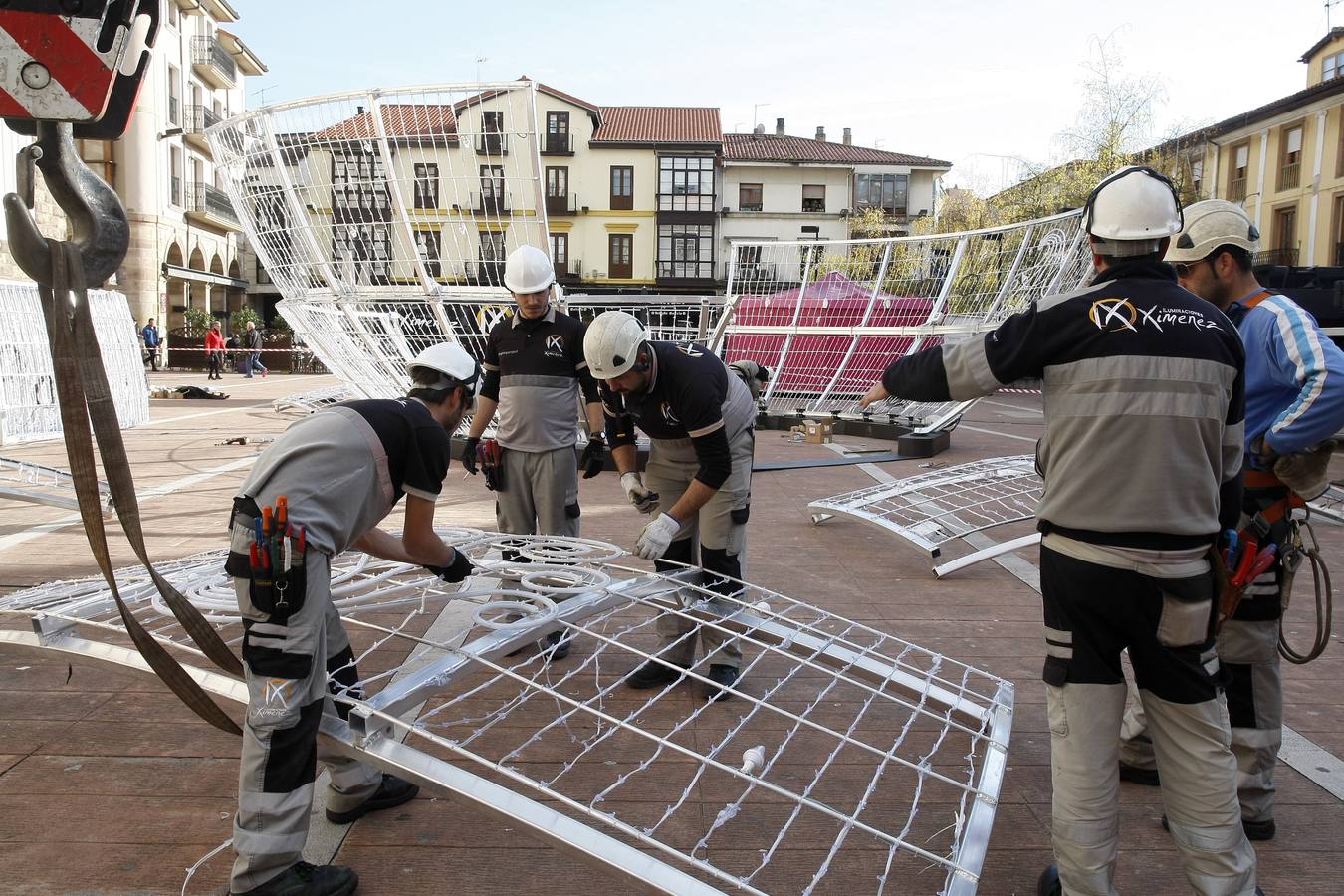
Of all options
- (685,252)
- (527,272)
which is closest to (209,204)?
(685,252)

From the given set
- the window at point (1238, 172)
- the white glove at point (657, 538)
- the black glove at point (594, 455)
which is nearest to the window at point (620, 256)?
the window at point (1238, 172)

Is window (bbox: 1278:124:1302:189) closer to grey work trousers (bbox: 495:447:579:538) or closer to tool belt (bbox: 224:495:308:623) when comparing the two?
grey work trousers (bbox: 495:447:579:538)

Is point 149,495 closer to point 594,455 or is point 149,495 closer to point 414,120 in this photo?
point 414,120

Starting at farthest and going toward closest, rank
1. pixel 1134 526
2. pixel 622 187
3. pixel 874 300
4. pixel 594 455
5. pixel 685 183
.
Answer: pixel 685 183
pixel 622 187
pixel 874 300
pixel 594 455
pixel 1134 526

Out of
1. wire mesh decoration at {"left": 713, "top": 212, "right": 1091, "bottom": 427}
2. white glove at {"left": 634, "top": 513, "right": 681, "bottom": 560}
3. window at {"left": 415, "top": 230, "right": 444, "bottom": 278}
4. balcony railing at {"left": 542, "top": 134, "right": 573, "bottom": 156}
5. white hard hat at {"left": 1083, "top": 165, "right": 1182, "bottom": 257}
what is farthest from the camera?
balcony railing at {"left": 542, "top": 134, "right": 573, "bottom": 156}

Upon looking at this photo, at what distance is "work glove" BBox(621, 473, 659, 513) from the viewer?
472 centimetres

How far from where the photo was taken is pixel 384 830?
10.7 ft

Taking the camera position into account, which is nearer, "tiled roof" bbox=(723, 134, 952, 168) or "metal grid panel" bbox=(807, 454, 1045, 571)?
"metal grid panel" bbox=(807, 454, 1045, 571)

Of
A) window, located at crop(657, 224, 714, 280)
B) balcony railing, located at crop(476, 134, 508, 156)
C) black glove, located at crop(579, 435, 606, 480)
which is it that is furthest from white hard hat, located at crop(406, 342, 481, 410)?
window, located at crop(657, 224, 714, 280)

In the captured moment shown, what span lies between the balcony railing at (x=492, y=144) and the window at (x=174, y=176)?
3828 centimetres

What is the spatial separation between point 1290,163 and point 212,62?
146ft

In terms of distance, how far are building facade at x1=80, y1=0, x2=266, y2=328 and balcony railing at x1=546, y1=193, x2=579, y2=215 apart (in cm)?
1537

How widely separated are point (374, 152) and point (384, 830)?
809 cm

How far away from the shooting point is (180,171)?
43156 millimetres
